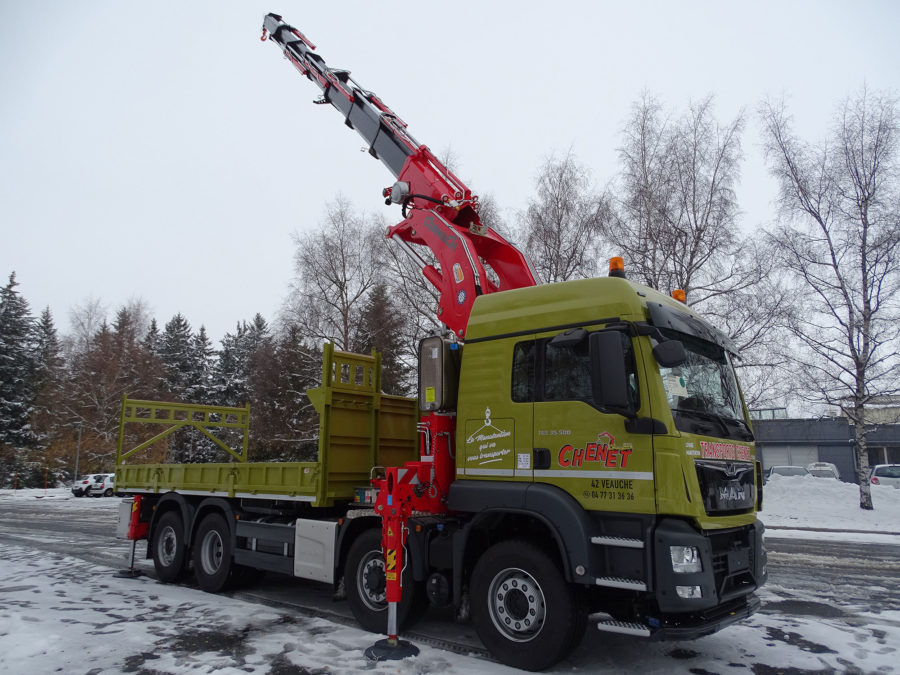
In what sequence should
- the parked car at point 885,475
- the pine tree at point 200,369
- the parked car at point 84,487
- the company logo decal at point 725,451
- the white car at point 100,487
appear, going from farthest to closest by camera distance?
the pine tree at point 200,369 < the white car at point 100,487 < the parked car at point 84,487 < the parked car at point 885,475 < the company logo decal at point 725,451

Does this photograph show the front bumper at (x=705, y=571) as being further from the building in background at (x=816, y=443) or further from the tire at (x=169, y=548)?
the building in background at (x=816, y=443)

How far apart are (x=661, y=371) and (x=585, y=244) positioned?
66.0 feet

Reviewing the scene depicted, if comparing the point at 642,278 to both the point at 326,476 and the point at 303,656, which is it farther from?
the point at 303,656

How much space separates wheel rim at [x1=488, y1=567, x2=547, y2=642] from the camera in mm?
4922

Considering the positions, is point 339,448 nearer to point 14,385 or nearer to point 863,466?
point 863,466

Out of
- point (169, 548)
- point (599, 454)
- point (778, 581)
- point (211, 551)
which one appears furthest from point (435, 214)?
point (778, 581)

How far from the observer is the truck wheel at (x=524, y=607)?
472cm

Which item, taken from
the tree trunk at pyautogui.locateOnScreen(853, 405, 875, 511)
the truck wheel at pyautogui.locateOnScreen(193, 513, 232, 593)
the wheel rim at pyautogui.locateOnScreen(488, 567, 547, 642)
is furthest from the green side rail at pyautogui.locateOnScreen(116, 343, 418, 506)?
the tree trunk at pyautogui.locateOnScreen(853, 405, 875, 511)

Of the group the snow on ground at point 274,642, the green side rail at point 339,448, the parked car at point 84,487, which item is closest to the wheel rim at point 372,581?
the snow on ground at point 274,642

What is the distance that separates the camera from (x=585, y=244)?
24.2 m

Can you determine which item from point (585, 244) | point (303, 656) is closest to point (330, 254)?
point (585, 244)

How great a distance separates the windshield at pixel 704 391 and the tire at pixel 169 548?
7.24m

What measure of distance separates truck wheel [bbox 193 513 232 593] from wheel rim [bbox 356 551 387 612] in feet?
8.47

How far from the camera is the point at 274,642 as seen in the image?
18.8 feet
